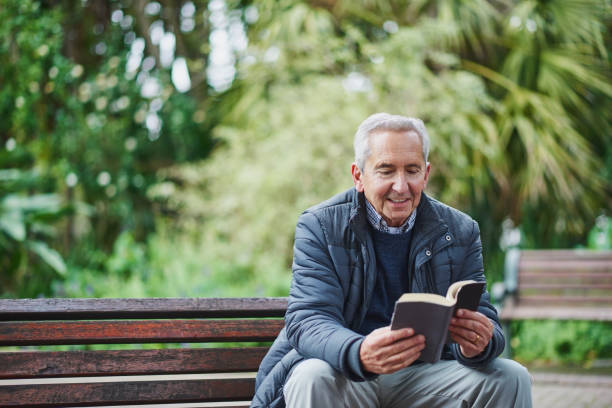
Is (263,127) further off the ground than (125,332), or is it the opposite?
(263,127)

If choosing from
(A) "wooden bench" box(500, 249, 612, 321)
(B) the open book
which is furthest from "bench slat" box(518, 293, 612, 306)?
(B) the open book

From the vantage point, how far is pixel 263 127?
8.66 meters

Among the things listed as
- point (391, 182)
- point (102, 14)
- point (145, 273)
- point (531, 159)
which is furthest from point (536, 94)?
point (391, 182)

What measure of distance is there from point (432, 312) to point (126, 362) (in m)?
1.21

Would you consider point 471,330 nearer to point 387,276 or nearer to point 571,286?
point 387,276

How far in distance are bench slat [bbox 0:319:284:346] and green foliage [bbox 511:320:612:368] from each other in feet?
15.5

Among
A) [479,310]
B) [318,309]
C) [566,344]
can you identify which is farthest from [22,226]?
[479,310]

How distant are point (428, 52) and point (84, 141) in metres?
4.04

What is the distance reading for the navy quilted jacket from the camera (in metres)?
2.41

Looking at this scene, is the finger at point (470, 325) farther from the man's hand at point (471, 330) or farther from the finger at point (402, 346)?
the finger at point (402, 346)

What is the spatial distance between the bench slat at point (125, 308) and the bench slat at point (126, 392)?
0.24 meters

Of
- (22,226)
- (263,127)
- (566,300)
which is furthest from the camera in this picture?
(263,127)

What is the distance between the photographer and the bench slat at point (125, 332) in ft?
8.98

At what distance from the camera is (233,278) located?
25.4ft
